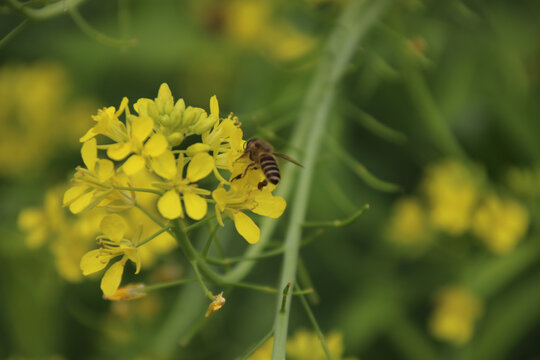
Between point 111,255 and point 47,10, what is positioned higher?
point 47,10

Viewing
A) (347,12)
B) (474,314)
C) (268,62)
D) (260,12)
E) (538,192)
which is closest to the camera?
(347,12)

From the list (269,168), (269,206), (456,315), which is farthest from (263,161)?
(456,315)

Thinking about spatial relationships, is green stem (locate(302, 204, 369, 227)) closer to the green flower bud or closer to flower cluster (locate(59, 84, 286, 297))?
flower cluster (locate(59, 84, 286, 297))

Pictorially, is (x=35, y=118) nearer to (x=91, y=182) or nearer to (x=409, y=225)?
(x=409, y=225)

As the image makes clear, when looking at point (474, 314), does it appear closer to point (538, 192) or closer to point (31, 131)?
point (538, 192)

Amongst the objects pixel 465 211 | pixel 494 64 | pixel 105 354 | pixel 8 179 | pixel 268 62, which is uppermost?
pixel 494 64

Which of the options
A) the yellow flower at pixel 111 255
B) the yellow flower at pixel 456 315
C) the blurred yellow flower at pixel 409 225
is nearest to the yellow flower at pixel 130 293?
the yellow flower at pixel 111 255

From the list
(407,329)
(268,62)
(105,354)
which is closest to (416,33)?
(268,62)
